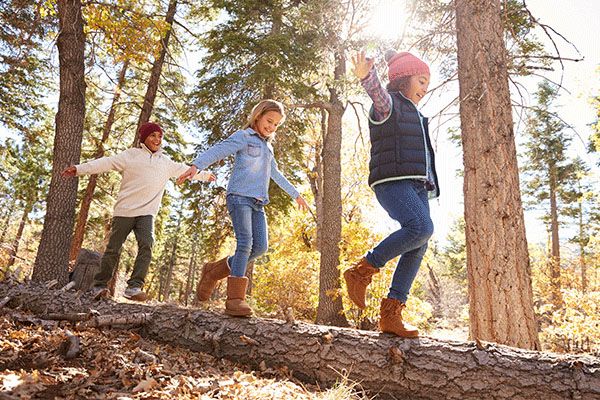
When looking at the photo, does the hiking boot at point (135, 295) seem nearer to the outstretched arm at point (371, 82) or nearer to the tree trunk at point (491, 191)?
the outstretched arm at point (371, 82)

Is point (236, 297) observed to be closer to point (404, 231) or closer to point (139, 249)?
point (404, 231)

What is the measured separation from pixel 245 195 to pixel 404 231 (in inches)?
60.7

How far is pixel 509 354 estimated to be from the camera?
102 inches

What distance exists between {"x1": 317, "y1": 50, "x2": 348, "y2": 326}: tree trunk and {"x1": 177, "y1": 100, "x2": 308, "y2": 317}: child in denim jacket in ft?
17.0

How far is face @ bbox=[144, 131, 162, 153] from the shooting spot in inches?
203

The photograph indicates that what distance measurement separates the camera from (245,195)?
3.76m

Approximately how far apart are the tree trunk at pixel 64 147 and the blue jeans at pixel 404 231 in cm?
446

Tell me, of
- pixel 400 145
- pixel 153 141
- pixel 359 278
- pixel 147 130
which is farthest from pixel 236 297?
pixel 147 130

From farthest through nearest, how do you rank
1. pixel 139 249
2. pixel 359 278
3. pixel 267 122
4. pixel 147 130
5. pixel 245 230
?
1. pixel 147 130
2. pixel 139 249
3. pixel 267 122
4. pixel 245 230
5. pixel 359 278

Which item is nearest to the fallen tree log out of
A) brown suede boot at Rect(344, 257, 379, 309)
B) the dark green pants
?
brown suede boot at Rect(344, 257, 379, 309)

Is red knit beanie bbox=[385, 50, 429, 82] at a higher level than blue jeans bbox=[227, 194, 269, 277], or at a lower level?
higher

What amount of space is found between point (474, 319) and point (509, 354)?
0.86m

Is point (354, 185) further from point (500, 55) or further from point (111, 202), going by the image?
point (500, 55)

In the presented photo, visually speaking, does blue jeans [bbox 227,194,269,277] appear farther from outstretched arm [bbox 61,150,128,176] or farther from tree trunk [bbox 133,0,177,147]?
tree trunk [bbox 133,0,177,147]
